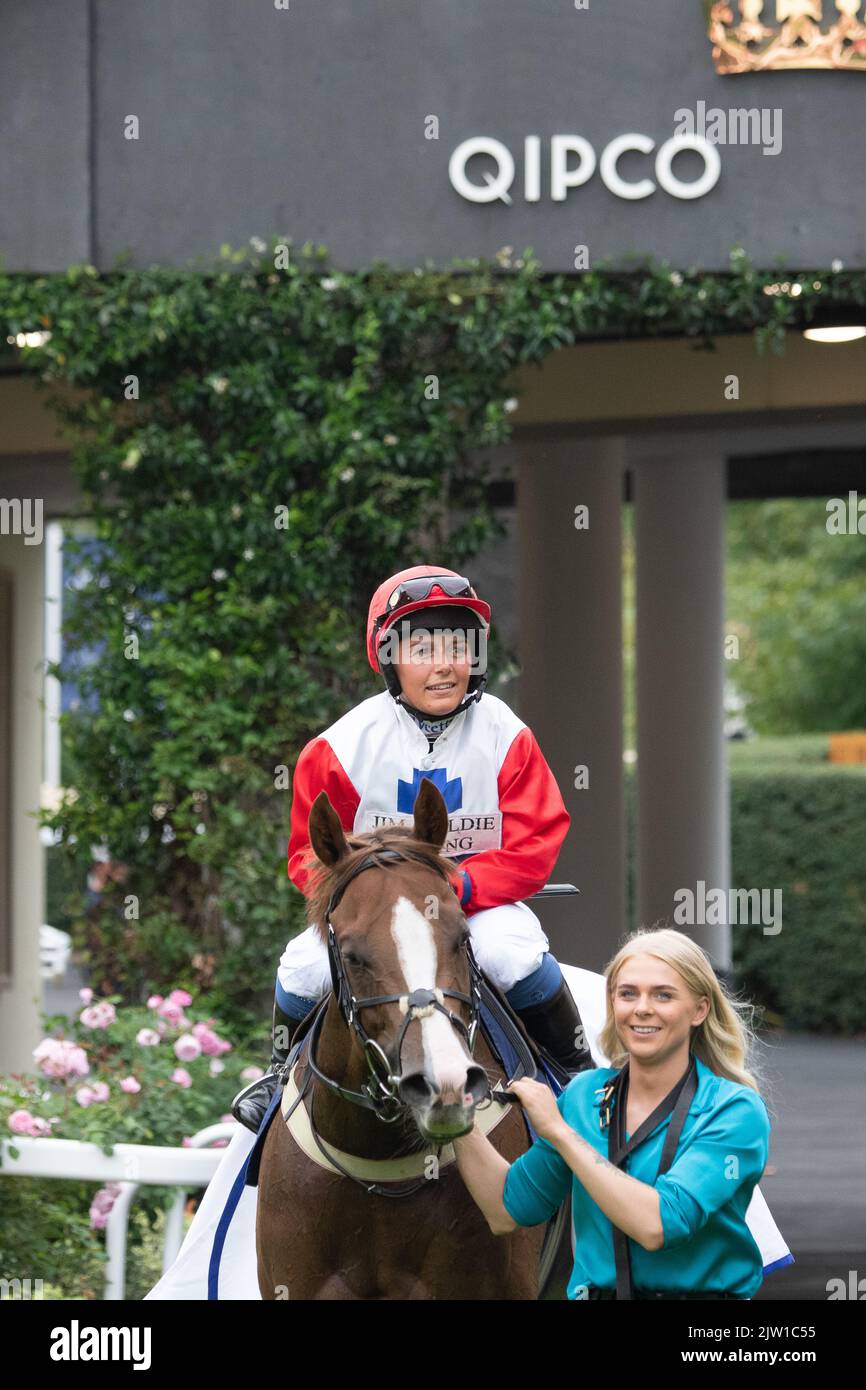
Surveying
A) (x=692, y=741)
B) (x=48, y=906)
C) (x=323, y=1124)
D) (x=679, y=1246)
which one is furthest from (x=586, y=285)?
(x=48, y=906)

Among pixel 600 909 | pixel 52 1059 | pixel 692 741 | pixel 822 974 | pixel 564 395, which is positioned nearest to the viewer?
pixel 52 1059

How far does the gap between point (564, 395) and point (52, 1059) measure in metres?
4.46

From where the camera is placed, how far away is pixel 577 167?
712cm

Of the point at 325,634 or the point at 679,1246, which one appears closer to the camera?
the point at 679,1246

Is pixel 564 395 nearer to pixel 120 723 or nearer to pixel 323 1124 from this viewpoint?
pixel 120 723

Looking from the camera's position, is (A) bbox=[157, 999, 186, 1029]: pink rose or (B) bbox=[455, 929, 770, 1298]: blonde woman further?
(A) bbox=[157, 999, 186, 1029]: pink rose

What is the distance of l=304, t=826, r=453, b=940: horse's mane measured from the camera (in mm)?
3219

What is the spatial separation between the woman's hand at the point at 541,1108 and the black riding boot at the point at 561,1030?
1041 mm

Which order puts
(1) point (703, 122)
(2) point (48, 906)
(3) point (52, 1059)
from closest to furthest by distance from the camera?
(3) point (52, 1059) < (1) point (703, 122) < (2) point (48, 906)

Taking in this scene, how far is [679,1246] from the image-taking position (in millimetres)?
2854

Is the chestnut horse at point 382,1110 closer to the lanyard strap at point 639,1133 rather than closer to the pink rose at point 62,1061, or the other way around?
the lanyard strap at point 639,1133

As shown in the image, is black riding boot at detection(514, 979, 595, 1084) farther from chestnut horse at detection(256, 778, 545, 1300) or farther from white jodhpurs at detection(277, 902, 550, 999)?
chestnut horse at detection(256, 778, 545, 1300)

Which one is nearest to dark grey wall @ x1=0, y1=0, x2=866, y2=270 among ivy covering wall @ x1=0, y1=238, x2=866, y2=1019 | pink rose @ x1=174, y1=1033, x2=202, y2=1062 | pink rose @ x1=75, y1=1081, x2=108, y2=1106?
ivy covering wall @ x1=0, y1=238, x2=866, y2=1019

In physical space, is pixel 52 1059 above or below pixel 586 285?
below
